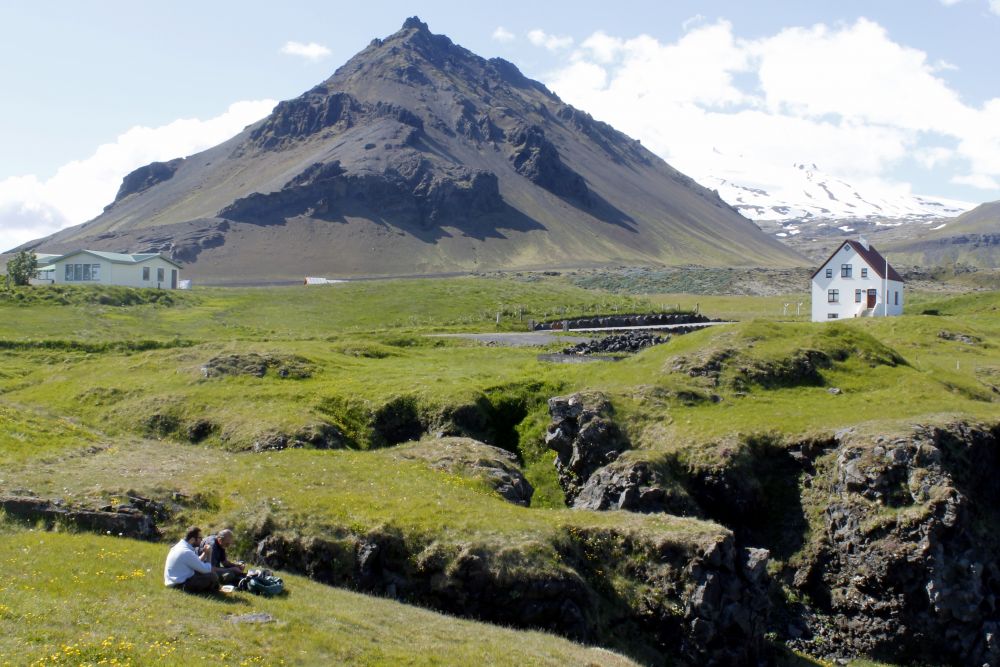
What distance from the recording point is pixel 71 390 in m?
53.1

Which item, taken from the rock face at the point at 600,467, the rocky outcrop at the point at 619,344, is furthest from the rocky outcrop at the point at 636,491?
the rocky outcrop at the point at 619,344

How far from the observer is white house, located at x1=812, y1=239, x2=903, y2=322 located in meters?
96.4

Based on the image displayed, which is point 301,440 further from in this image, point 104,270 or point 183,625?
point 104,270

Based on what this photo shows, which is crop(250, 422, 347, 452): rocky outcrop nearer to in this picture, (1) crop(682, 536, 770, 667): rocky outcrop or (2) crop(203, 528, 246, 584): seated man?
(2) crop(203, 528, 246, 584): seated man

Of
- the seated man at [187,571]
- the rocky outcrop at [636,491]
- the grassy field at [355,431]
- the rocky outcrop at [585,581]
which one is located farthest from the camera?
the rocky outcrop at [636,491]

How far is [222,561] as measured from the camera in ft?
77.0

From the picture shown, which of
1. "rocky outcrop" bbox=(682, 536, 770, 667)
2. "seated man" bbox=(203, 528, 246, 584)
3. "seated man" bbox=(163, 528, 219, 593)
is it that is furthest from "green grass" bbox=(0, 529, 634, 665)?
"rocky outcrop" bbox=(682, 536, 770, 667)

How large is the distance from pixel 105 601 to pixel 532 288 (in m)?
128

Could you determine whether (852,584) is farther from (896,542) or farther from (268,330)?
(268,330)

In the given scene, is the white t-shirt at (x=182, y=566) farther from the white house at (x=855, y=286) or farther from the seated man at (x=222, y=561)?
the white house at (x=855, y=286)

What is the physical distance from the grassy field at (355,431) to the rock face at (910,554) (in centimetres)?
337

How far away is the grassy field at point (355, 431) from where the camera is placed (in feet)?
67.6

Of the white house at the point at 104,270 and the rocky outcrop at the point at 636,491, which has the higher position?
the white house at the point at 104,270

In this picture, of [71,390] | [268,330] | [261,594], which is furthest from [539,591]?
[268,330]
